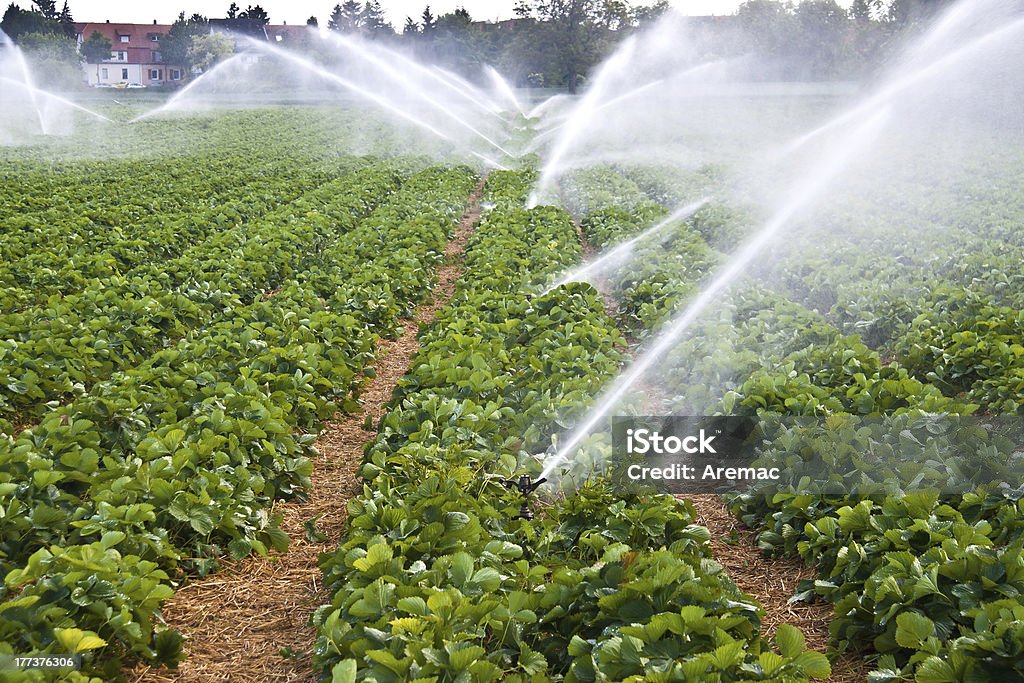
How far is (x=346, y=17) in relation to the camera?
80.0 m

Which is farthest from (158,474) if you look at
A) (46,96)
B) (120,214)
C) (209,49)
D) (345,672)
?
(209,49)

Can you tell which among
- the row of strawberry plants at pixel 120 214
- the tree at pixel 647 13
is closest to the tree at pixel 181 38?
the tree at pixel 647 13

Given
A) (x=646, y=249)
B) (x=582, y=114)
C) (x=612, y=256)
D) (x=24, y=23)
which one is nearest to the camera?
(x=646, y=249)

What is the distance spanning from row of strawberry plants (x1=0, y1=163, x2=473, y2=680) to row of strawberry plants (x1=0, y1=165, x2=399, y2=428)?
0.84 meters

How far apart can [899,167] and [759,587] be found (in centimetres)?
2202

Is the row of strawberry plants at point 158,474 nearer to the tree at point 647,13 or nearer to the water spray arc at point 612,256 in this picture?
the water spray arc at point 612,256

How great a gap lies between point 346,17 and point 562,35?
26869mm

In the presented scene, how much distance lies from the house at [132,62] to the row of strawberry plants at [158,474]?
281 ft

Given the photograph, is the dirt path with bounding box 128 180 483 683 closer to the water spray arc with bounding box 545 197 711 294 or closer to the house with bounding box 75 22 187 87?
the water spray arc with bounding box 545 197 711 294

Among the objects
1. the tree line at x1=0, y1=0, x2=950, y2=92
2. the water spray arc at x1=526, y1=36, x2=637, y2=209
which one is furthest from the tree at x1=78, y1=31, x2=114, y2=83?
the water spray arc at x1=526, y1=36, x2=637, y2=209

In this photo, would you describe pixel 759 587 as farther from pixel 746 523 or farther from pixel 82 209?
pixel 82 209

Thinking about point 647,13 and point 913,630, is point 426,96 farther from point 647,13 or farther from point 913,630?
point 913,630

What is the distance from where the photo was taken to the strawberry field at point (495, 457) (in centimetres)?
343

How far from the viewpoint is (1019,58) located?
37.6m
